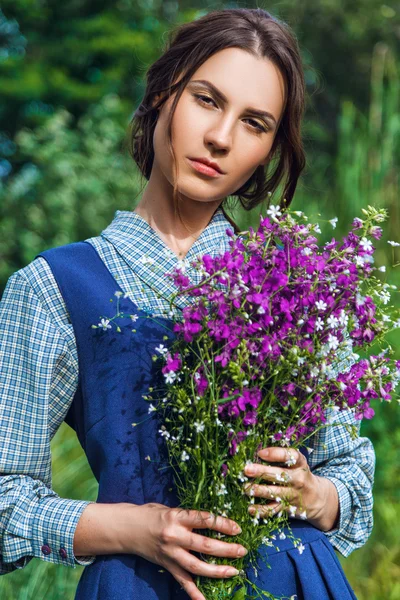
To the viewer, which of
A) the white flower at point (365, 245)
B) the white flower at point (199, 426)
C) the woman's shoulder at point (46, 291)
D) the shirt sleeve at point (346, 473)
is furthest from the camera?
the shirt sleeve at point (346, 473)

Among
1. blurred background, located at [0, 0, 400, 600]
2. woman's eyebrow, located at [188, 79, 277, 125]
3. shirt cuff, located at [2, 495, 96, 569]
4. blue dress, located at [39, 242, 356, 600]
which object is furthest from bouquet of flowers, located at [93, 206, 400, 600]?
blurred background, located at [0, 0, 400, 600]

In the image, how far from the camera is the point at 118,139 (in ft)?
26.2

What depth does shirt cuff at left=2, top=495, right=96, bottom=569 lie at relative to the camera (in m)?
1.62

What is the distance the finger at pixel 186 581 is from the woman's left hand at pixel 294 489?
17 cm

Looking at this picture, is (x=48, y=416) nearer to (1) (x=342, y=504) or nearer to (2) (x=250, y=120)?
(1) (x=342, y=504)

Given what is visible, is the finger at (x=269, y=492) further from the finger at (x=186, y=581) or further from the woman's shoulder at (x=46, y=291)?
the woman's shoulder at (x=46, y=291)

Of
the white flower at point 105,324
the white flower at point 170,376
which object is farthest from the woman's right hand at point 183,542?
the white flower at point 105,324

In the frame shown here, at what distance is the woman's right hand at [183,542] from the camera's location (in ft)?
4.82

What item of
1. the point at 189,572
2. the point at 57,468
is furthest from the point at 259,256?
the point at 57,468

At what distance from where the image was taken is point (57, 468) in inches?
158

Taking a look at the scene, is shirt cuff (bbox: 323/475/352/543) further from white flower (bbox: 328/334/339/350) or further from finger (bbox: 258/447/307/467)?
white flower (bbox: 328/334/339/350)

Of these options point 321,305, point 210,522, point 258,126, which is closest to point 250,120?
point 258,126

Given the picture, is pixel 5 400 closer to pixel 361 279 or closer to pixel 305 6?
pixel 361 279

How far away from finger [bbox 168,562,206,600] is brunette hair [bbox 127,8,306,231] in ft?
2.45
